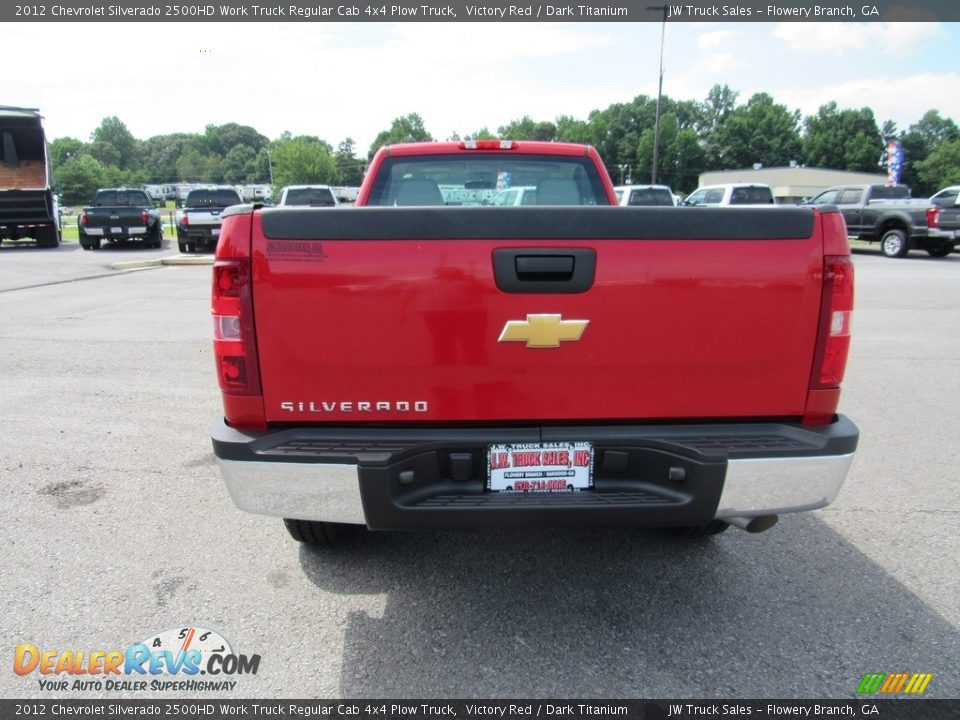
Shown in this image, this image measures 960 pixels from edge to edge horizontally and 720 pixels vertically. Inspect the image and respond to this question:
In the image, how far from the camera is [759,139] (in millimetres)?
101812

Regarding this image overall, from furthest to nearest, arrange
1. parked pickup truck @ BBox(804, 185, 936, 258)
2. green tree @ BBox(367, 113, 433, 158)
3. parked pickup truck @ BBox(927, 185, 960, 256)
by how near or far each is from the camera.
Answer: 1. green tree @ BBox(367, 113, 433, 158)
2. parked pickup truck @ BBox(804, 185, 936, 258)
3. parked pickup truck @ BBox(927, 185, 960, 256)

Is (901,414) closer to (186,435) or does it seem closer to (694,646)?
(694,646)

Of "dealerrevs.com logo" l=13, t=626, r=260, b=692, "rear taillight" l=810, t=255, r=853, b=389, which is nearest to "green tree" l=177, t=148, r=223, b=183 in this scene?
"dealerrevs.com logo" l=13, t=626, r=260, b=692

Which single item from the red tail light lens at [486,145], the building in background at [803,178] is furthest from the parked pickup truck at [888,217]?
the building in background at [803,178]

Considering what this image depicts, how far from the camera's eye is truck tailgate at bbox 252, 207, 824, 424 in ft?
7.34

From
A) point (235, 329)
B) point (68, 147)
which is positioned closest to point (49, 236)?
point (235, 329)

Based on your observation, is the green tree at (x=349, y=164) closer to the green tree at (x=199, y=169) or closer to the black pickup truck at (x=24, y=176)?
the green tree at (x=199, y=169)

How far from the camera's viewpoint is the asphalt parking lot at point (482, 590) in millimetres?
2402

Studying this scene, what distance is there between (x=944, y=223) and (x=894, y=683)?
63.6ft

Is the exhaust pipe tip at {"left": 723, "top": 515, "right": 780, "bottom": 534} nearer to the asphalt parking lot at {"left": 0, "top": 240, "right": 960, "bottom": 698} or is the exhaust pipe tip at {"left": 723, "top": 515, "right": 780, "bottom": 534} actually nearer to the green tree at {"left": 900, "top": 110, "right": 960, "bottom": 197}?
the asphalt parking lot at {"left": 0, "top": 240, "right": 960, "bottom": 698}

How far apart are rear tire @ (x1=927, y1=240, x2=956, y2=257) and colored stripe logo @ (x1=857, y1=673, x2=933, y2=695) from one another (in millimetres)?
20134

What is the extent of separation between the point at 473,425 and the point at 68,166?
91.0 metres

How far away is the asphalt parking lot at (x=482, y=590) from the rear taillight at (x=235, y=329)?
1063 millimetres
